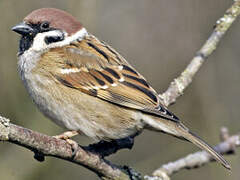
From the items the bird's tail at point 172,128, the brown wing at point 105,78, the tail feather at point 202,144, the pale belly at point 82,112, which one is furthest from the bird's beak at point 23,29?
the tail feather at point 202,144

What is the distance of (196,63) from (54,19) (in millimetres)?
1473

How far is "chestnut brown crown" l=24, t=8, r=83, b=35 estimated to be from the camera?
428 cm

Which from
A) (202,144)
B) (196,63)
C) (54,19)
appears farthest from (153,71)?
(202,144)

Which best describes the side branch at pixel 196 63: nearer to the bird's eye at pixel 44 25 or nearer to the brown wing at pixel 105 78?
the brown wing at pixel 105 78

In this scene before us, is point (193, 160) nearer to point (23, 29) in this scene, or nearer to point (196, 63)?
point (196, 63)

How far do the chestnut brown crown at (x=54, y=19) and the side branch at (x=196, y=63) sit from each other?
115 centimetres

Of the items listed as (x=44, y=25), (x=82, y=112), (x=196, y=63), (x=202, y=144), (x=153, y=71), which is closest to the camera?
(x=202, y=144)

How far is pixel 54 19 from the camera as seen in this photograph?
14.3 feet

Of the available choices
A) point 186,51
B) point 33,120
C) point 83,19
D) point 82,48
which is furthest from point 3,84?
point 186,51

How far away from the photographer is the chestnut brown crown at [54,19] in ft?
14.0

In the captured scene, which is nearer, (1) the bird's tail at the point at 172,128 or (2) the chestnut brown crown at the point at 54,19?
(1) the bird's tail at the point at 172,128

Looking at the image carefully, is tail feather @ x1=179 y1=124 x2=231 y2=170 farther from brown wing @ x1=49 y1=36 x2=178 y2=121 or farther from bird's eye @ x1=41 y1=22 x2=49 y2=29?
bird's eye @ x1=41 y1=22 x2=49 y2=29

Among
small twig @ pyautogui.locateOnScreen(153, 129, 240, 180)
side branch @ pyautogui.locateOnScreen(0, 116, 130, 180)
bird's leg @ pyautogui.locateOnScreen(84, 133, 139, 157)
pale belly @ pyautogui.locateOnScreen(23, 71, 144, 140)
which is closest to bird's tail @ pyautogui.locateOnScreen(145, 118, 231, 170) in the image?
pale belly @ pyautogui.locateOnScreen(23, 71, 144, 140)

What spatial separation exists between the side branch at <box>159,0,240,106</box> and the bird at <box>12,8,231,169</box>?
24 cm
